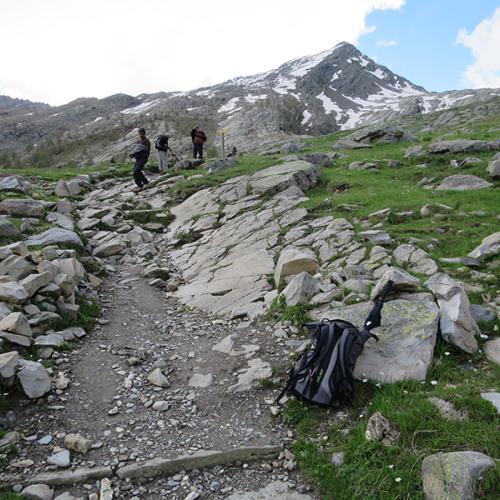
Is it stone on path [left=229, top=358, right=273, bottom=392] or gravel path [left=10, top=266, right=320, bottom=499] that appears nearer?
gravel path [left=10, top=266, right=320, bottom=499]

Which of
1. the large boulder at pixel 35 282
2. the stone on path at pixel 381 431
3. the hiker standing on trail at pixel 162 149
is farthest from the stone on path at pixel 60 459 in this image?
the hiker standing on trail at pixel 162 149

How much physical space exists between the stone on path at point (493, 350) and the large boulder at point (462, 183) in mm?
10771

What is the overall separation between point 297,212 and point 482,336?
9.37 meters

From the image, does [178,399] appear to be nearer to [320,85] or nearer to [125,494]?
[125,494]

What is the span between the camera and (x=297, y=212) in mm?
15750

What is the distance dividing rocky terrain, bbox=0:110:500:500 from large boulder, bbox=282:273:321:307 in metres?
0.03

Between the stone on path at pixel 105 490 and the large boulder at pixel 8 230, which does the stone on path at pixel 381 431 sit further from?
the large boulder at pixel 8 230

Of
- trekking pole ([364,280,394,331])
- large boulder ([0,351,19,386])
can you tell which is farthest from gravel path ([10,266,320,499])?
trekking pole ([364,280,394,331])

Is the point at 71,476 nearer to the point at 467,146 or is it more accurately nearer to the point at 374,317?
the point at 374,317

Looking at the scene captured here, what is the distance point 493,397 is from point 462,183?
1304 centimetres

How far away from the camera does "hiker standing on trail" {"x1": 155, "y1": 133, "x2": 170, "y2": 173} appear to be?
27.4m

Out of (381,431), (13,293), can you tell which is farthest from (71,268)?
(381,431)

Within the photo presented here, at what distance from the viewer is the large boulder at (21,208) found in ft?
54.3

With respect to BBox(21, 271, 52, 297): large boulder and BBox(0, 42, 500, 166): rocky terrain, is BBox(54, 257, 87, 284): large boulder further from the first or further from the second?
BBox(0, 42, 500, 166): rocky terrain
